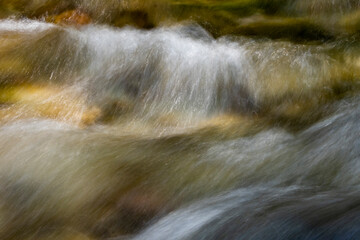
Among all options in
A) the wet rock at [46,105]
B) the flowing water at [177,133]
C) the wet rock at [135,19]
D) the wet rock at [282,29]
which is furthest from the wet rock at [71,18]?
the wet rock at [282,29]

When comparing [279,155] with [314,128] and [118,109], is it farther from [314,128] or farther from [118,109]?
[118,109]

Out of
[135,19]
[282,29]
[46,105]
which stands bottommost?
[46,105]

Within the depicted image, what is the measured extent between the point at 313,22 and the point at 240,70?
1.27 m

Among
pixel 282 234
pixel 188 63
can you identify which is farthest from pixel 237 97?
pixel 282 234

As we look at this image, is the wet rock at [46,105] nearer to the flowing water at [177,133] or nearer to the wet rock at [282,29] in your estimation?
the flowing water at [177,133]

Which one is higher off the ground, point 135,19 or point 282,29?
point 135,19

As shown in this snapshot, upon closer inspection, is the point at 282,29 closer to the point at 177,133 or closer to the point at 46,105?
the point at 177,133

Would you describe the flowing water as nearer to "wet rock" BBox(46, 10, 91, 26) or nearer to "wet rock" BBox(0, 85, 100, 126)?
"wet rock" BBox(0, 85, 100, 126)

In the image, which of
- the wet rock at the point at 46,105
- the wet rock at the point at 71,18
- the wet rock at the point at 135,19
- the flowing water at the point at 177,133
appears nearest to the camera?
the flowing water at the point at 177,133

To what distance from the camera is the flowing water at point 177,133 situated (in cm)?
350

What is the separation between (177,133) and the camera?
464 centimetres

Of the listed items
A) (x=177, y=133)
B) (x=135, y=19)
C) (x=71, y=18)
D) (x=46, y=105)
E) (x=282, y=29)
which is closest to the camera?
(x=177, y=133)

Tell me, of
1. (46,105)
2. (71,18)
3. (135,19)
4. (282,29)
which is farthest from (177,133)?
(71,18)

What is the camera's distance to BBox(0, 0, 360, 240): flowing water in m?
3.50
